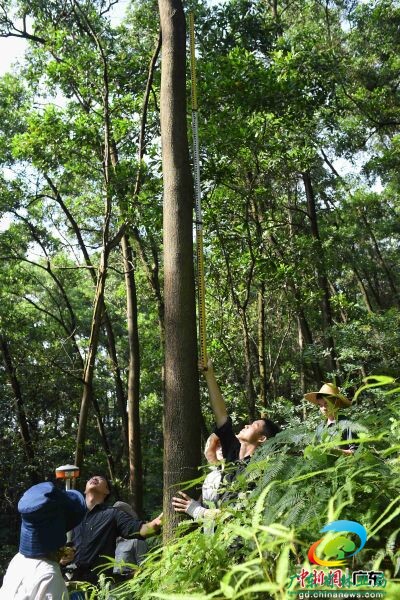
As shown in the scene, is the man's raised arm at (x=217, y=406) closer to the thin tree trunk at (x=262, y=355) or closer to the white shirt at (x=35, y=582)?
the white shirt at (x=35, y=582)

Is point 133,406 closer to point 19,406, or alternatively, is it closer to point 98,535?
point 19,406

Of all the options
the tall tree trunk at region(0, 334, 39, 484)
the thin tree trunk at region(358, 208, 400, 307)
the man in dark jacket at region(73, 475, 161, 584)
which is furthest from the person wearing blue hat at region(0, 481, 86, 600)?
the thin tree trunk at region(358, 208, 400, 307)

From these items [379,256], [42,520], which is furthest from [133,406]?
[379,256]

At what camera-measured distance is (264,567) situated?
1273mm

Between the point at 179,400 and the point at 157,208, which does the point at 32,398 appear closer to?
the point at 157,208

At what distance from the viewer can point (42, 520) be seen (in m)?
2.50

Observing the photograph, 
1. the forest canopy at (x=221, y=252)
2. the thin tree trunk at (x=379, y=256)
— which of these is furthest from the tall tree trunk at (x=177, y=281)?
the thin tree trunk at (x=379, y=256)

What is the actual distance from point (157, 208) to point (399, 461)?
252 inches

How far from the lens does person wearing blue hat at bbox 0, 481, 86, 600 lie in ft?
7.93

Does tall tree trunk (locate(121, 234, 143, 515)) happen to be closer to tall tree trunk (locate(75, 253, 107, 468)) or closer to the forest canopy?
the forest canopy

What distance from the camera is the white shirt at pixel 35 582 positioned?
94.5 inches

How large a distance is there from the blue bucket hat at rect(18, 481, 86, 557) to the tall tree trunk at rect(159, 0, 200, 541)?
71 cm

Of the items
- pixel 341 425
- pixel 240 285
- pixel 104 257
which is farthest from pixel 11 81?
pixel 341 425

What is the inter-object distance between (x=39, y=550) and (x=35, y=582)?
4.9 inches
